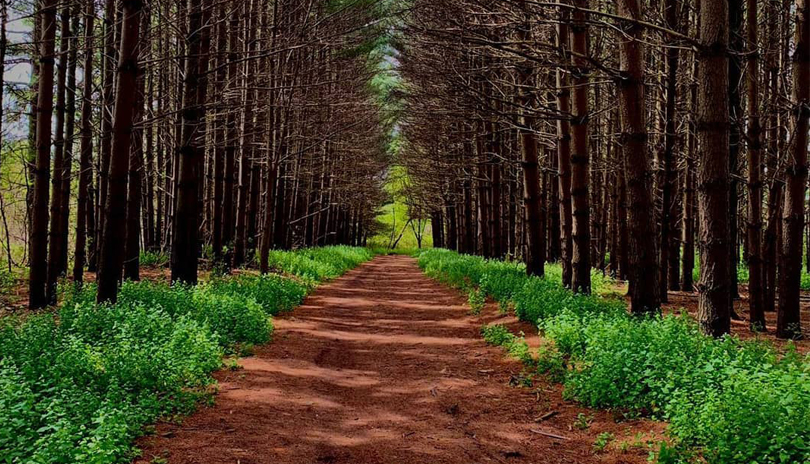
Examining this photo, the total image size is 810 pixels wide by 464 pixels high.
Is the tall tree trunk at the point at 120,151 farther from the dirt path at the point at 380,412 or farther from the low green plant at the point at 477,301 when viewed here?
the low green plant at the point at 477,301

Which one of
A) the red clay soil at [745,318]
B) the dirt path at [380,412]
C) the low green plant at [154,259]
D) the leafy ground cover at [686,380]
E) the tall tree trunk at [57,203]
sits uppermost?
the tall tree trunk at [57,203]

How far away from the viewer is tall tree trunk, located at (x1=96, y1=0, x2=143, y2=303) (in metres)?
8.98

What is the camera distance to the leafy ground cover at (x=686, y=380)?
13.0ft

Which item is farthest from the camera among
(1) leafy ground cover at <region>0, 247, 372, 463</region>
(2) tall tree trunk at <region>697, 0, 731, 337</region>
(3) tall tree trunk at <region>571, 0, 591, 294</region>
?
(3) tall tree trunk at <region>571, 0, 591, 294</region>

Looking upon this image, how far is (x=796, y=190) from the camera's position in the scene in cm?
983

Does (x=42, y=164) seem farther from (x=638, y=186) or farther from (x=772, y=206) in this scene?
(x=772, y=206)

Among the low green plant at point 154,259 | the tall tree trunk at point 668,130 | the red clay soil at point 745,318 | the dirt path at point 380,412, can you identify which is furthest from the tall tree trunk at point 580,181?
the low green plant at point 154,259

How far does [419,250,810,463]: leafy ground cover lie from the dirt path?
13.0 inches

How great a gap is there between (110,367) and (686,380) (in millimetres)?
5216

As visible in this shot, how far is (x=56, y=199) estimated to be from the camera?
12.7 metres

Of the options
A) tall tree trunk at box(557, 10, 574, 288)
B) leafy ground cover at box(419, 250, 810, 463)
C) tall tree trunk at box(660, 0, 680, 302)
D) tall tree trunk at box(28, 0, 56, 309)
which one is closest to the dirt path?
leafy ground cover at box(419, 250, 810, 463)

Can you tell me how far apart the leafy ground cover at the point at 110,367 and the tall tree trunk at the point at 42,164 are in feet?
4.37

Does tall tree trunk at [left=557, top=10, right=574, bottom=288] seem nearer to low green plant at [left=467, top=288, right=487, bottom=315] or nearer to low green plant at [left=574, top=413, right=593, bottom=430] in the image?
low green plant at [left=467, top=288, right=487, bottom=315]

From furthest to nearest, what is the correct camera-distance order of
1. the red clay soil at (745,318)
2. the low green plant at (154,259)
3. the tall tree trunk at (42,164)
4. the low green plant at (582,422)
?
the low green plant at (154,259), the tall tree trunk at (42,164), the red clay soil at (745,318), the low green plant at (582,422)
